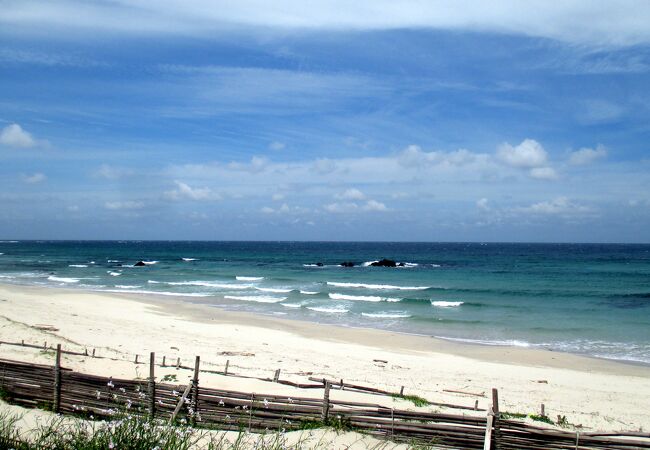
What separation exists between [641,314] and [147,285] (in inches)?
1428

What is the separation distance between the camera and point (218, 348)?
63.3 feet

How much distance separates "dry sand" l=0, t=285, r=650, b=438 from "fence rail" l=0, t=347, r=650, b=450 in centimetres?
298

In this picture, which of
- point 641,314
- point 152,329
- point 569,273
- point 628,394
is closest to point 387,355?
point 628,394

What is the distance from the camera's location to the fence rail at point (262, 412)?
314 inches

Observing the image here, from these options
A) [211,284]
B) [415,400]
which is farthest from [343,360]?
[211,284]

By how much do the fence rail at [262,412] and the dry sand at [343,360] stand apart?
298 cm

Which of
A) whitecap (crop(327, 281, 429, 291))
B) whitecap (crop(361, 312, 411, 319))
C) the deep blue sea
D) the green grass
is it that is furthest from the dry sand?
whitecap (crop(327, 281, 429, 291))

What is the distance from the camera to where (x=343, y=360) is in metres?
18.2

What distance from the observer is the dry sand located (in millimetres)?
13383

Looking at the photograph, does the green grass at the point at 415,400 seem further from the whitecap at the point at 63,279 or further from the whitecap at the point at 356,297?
the whitecap at the point at 63,279

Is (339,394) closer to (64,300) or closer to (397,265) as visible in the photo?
(64,300)

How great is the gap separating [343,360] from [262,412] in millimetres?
9801

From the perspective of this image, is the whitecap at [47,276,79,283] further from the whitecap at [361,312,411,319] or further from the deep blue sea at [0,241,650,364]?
the whitecap at [361,312,411,319]

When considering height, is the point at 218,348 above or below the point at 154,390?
below
